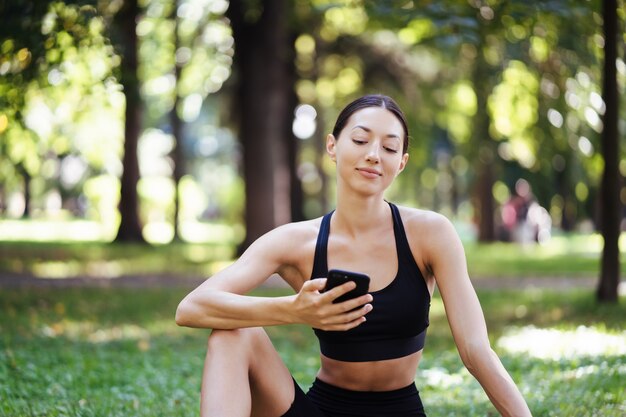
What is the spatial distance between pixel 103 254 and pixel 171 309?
9933 mm

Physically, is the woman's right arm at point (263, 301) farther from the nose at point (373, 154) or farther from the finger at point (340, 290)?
the nose at point (373, 154)

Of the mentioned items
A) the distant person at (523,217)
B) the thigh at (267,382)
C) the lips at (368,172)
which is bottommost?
the distant person at (523,217)

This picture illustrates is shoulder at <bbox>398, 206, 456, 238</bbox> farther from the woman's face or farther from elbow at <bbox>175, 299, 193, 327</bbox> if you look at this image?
elbow at <bbox>175, 299, 193, 327</bbox>

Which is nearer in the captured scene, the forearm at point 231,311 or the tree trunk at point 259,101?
the forearm at point 231,311

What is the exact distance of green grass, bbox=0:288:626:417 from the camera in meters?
5.52

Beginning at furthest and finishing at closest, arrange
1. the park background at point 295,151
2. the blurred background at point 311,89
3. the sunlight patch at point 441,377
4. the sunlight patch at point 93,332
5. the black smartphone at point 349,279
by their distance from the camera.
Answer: the blurred background at point 311,89 → the sunlight patch at point 93,332 → the park background at point 295,151 → the sunlight patch at point 441,377 → the black smartphone at point 349,279

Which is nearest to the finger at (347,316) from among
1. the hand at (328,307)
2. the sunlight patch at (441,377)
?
the hand at (328,307)

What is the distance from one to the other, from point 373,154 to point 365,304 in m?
0.61

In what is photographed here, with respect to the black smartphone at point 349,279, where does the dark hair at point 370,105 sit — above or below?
above

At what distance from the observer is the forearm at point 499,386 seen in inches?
135

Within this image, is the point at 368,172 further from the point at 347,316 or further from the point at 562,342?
the point at 562,342

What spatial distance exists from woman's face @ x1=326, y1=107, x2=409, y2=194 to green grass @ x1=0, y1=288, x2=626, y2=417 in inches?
88.5

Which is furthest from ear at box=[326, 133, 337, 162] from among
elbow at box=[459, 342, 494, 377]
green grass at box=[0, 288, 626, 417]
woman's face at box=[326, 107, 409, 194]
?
green grass at box=[0, 288, 626, 417]

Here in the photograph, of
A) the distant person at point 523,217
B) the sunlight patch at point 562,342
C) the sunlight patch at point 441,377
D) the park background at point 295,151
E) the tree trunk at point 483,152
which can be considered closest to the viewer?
the sunlight patch at point 441,377
